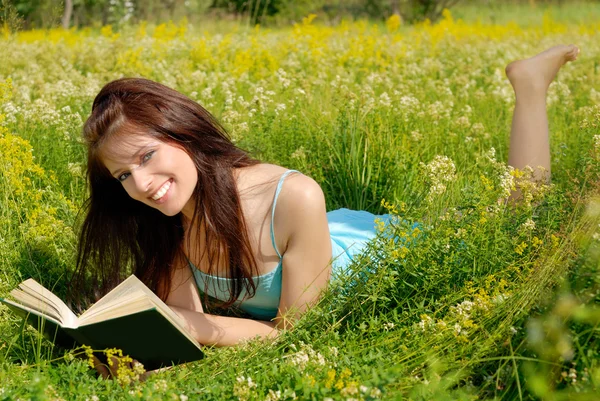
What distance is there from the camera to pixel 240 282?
334 centimetres

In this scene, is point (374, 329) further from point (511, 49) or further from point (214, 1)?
point (214, 1)

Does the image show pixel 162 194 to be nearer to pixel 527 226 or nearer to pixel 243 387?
pixel 243 387

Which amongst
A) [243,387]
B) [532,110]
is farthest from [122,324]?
[532,110]

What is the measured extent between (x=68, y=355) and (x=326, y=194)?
2.06m

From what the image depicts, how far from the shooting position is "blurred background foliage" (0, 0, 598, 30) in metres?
11.9

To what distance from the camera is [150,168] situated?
9.53ft

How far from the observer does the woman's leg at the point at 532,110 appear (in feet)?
13.3

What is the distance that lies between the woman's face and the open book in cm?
33

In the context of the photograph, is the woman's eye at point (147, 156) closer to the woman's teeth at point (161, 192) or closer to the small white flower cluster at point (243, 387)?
the woman's teeth at point (161, 192)

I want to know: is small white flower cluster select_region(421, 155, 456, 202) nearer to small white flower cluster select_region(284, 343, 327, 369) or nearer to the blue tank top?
the blue tank top

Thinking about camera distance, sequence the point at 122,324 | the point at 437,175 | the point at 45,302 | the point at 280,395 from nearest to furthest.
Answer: the point at 280,395 → the point at 122,324 → the point at 45,302 → the point at 437,175

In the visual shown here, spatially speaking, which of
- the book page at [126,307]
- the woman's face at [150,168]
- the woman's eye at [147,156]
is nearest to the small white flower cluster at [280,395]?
the book page at [126,307]

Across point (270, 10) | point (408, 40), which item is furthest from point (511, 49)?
point (270, 10)

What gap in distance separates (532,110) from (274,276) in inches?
69.9
